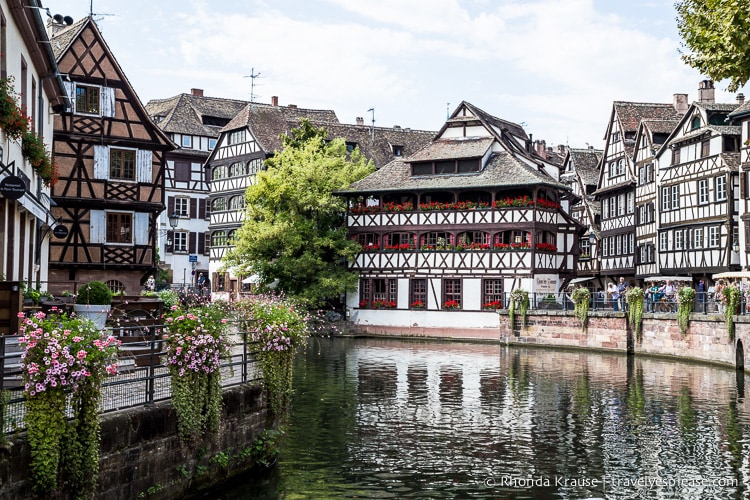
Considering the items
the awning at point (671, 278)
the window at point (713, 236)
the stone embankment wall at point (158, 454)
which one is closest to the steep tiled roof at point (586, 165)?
the awning at point (671, 278)

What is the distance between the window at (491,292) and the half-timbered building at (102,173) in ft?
62.6

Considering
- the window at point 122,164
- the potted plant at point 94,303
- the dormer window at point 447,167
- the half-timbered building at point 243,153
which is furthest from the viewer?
the half-timbered building at point 243,153

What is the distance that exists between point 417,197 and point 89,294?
35669 millimetres

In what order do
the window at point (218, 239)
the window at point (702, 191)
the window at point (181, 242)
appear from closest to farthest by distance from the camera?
1. the window at point (702, 191)
2. the window at point (218, 239)
3. the window at point (181, 242)

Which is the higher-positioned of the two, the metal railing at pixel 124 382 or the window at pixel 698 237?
the window at pixel 698 237

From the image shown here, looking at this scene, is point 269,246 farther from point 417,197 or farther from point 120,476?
point 120,476

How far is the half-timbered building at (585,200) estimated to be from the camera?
65062 mm

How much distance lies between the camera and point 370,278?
176ft


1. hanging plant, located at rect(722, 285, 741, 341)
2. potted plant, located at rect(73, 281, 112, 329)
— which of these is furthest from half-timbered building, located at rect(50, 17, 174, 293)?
hanging plant, located at rect(722, 285, 741, 341)

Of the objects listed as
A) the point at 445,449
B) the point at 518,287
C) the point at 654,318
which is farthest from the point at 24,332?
the point at 518,287

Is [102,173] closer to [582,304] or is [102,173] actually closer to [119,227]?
[119,227]

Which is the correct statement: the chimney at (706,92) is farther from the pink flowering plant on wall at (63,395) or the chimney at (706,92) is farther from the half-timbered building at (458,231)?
the pink flowering plant on wall at (63,395)

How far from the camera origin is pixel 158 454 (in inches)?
483

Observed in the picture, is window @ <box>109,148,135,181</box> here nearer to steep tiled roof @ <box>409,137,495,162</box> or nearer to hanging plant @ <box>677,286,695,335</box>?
steep tiled roof @ <box>409,137,495,162</box>
